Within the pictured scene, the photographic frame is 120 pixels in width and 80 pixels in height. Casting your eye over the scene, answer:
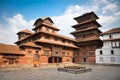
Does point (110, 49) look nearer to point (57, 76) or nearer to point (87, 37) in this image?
point (87, 37)

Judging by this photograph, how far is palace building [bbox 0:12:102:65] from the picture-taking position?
21.9 m

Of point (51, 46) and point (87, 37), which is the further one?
point (87, 37)

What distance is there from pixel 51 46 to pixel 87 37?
48.0 ft

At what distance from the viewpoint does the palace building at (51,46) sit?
21914 mm

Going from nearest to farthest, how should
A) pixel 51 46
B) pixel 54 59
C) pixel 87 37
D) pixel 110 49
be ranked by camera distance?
pixel 51 46 → pixel 110 49 → pixel 54 59 → pixel 87 37

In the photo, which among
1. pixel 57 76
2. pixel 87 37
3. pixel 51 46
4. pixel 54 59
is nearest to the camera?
pixel 57 76

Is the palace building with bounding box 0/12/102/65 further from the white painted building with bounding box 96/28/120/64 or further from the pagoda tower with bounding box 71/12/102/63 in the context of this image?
the white painted building with bounding box 96/28/120/64

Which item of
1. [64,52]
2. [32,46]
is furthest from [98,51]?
[32,46]

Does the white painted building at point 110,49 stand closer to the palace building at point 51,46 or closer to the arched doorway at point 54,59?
the palace building at point 51,46

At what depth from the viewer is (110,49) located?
97.2 ft

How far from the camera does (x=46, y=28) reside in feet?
103

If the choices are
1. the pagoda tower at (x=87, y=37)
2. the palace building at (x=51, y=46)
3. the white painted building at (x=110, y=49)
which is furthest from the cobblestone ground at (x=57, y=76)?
the pagoda tower at (x=87, y=37)

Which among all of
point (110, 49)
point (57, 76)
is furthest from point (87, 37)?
point (57, 76)

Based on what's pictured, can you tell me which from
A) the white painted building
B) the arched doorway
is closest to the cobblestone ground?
the arched doorway
